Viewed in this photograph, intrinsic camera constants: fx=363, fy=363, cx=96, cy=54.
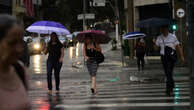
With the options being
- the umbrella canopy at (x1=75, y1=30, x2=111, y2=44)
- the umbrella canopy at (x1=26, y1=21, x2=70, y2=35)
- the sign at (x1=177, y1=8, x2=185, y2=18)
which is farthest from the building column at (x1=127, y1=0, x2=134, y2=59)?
the umbrella canopy at (x1=26, y1=21, x2=70, y2=35)

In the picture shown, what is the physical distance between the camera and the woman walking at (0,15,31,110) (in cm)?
231

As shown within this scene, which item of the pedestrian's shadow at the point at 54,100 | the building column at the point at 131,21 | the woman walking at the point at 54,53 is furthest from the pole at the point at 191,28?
the building column at the point at 131,21

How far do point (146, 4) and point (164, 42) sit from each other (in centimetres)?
1703

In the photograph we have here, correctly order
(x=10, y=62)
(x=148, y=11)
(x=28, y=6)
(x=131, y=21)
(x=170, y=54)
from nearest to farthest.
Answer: (x=10, y=62)
(x=170, y=54)
(x=148, y=11)
(x=131, y=21)
(x=28, y=6)

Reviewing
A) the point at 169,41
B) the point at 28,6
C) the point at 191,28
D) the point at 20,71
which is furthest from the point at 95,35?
the point at 28,6

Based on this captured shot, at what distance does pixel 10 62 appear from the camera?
7.68 ft

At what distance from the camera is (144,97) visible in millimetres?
9234

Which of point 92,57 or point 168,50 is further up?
point 168,50

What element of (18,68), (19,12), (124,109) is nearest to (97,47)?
(124,109)

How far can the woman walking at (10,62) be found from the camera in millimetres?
2309

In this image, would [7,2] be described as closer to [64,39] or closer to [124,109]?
[64,39]

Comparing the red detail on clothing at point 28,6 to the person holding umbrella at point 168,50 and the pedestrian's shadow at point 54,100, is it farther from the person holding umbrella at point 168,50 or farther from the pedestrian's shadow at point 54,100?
the person holding umbrella at point 168,50

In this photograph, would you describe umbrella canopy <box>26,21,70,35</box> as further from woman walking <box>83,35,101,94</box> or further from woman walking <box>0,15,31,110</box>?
woman walking <box>0,15,31,110</box>

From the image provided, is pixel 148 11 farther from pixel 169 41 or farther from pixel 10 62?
pixel 10 62
